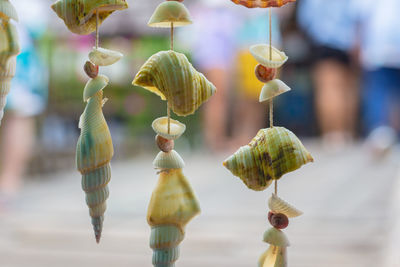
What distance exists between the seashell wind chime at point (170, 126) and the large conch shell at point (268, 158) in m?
0.05

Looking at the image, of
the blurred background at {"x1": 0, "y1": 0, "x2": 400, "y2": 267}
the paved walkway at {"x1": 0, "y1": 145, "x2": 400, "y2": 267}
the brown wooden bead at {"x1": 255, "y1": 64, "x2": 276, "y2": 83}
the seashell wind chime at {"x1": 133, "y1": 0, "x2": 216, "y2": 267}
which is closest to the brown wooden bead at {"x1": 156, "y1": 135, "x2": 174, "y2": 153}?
the seashell wind chime at {"x1": 133, "y1": 0, "x2": 216, "y2": 267}

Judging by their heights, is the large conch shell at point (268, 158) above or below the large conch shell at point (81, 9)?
below

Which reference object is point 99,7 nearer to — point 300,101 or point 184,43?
point 184,43

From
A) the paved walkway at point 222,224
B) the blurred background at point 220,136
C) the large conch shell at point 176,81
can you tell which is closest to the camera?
the large conch shell at point 176,81

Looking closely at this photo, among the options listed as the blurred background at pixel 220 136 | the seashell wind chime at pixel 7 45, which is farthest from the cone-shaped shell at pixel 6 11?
the blurred background at pixel 220 136

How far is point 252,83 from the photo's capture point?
3369 millimetres

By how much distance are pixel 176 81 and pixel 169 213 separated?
115 millimetres

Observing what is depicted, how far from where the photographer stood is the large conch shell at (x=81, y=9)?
0.44 metres

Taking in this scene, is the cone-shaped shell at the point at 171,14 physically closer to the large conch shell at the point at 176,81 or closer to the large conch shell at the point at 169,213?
the large conch shell at the point at 176,81

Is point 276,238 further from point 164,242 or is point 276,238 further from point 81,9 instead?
point 81,9

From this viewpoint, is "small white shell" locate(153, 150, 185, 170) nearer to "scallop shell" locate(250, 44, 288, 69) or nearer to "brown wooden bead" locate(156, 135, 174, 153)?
"brown wooden bead" locate(156, 135, 174, 153)

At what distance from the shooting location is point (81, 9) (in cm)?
44

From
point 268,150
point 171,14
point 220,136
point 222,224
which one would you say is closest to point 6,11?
point 171,14

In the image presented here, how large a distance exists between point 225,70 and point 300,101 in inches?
62.9
